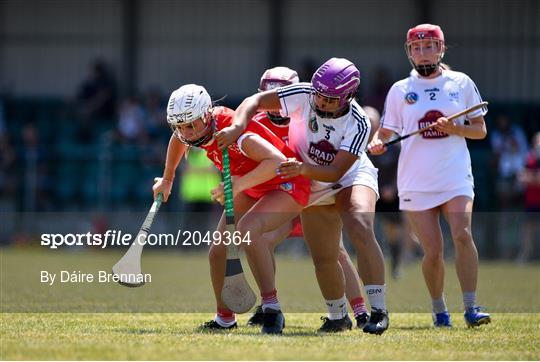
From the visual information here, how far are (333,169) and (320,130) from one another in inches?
16.1

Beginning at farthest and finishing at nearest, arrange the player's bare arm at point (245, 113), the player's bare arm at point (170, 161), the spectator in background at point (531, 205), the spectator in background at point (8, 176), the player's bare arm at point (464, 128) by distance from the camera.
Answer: the spectator in background at point (8, 176) → the spectator in background at point (531, 205) → the player's bare arm at point (464, 128) → the player's bare arm at point (170, 161) → the player's bare arm at point (245, 113)

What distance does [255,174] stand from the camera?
785cm

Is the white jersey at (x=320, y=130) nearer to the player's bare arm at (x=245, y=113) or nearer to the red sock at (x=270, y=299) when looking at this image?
the player's bare arm at (x=245, y=113)

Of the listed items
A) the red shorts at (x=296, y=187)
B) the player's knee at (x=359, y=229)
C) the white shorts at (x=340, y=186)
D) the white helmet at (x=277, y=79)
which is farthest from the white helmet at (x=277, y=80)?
the player's knee at (x=359, y=229)

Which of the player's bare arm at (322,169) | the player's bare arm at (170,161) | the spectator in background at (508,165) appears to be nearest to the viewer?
the player's bare arm at (322,169)

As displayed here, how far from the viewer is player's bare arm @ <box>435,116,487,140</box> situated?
8.97 meters

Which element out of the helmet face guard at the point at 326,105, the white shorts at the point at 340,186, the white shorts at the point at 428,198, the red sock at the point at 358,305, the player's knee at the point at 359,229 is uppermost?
the helmet face guard at the point at 326,105

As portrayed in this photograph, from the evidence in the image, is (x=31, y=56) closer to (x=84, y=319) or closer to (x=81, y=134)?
(x=81, y=134)

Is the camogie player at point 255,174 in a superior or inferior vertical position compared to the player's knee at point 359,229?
superior

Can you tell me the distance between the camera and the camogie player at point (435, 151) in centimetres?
898

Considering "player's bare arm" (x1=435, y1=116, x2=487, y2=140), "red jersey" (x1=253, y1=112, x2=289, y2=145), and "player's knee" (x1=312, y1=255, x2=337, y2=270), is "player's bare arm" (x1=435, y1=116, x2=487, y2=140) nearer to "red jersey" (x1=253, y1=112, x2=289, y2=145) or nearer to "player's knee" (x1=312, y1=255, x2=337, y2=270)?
"red jersey" (x1=253, y1=112, x2=289, y2=145)

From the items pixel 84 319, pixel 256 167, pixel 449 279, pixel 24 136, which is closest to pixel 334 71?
pixel 256 167

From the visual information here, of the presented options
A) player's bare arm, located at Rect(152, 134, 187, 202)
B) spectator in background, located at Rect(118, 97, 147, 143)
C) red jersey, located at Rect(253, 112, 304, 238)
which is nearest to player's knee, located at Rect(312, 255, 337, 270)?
red jersey, located at Rect(253, 112, 304, 238)

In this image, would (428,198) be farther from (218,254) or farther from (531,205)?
(531,205)
